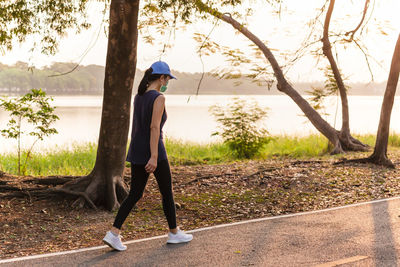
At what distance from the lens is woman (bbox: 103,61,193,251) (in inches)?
231

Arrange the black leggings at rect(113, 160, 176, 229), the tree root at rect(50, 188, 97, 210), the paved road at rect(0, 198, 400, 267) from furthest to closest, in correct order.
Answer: the tree root at rect(50, 188, 97, 210)
the black leggings at rect(113, 160, 176, 229)
the paved road at rect(0, 198, 400, 267)

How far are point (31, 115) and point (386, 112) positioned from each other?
927 centimetres

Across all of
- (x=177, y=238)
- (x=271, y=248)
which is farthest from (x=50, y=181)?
(x=271, y=248)

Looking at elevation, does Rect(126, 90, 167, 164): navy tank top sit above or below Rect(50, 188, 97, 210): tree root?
above

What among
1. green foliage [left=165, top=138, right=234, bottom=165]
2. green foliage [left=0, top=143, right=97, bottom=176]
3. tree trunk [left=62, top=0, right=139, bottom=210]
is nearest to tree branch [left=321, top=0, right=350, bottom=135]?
green foliage [left=165, top=138, right=234, bottom=165]

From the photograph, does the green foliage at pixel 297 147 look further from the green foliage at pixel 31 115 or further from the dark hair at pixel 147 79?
the dark hair at pixel 147 79

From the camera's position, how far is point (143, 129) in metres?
5.98

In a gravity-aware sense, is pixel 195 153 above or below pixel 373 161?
below

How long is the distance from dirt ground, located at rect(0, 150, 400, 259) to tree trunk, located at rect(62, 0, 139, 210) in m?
0.40

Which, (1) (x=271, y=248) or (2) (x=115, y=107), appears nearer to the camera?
(1) (x=271, y=248)

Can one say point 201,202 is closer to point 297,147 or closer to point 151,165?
point 151,165

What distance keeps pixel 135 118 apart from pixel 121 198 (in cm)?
344

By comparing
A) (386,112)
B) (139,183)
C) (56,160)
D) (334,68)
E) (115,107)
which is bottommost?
(56,160)

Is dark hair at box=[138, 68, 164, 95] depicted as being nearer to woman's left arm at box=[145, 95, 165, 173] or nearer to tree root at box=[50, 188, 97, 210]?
woman's left arm at box=[145, 95, 165, 173]
